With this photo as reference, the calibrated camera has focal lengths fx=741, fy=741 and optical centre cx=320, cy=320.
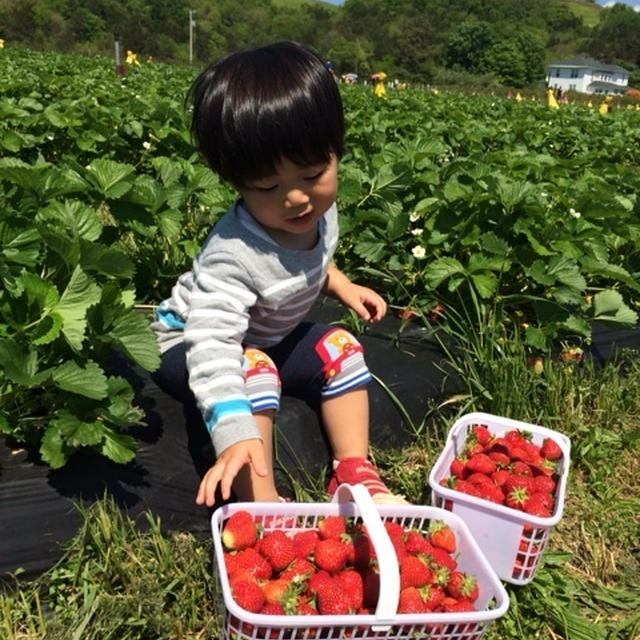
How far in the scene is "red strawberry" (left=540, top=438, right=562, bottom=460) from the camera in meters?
2.08

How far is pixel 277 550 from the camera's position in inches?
60.1

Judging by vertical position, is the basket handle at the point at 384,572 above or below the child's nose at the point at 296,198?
below

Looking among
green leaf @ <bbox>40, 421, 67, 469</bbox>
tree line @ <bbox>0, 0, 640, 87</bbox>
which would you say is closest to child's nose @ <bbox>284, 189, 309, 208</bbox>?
green leaf @ <bbox>40, 421, 67, 469</bbox>

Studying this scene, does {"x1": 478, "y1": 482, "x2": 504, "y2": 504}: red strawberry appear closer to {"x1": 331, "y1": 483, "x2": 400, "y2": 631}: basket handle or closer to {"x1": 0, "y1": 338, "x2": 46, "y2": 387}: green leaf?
{"x1": 331, "y1": 483, "x2": 400, "y2": 631}: basket handle

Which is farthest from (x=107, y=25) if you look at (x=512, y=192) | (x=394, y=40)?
(x=512, y=192)

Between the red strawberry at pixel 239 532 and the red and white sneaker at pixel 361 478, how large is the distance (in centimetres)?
48

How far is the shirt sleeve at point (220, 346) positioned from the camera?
5.58ft

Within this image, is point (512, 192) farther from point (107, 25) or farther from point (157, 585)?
point (107, 25)

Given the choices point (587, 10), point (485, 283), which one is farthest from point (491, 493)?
point (587, 10)

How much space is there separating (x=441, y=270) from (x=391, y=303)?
353mm

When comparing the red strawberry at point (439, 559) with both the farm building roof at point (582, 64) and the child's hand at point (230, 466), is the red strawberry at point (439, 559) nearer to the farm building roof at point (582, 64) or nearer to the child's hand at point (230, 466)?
the child's hand at point (230, 466)

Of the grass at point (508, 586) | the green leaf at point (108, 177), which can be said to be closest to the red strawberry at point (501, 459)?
the grass at point (508, 586)

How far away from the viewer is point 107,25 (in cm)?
6638

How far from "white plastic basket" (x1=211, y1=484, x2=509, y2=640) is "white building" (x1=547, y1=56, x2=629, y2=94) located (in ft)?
327
